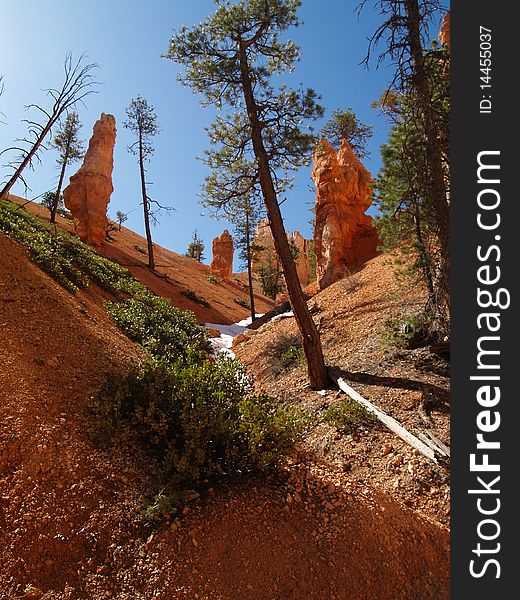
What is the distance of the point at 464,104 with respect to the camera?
3.98m

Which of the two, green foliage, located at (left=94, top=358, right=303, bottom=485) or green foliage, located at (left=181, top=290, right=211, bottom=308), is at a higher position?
green foliage, located at (left=181, top=290, right=211, bottom=308)

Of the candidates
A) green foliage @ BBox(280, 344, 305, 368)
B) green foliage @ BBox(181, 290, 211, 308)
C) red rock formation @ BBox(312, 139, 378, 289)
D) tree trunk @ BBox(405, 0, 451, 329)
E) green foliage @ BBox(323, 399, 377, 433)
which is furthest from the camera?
green foliage @ BBox(181, 290, 211, 308)

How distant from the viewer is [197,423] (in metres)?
4.42

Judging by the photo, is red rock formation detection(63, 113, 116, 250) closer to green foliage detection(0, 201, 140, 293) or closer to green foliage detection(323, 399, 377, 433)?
green foliage detection(0, 201, 140, 293)

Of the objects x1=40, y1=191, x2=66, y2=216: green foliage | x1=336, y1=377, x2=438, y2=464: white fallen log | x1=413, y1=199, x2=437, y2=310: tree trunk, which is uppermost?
x1=40, y1=191, x2=66, y2=216: green foliage

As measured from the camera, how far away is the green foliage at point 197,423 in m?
4.30

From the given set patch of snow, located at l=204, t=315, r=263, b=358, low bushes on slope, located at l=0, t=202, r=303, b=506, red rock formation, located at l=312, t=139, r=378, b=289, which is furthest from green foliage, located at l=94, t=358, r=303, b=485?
red rock formation, located at l=312, t=139, r=378, b=289

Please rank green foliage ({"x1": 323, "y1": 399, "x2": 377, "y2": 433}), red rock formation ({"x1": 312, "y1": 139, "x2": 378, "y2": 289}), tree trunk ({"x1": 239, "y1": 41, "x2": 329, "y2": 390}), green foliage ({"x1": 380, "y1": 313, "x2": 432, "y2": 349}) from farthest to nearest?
red rock formation ({"x1": 312, "y1": 139, "x2": 378, "y2": 289})
tree trunk ({"x1": 239, "y1": 41, "x2": 329, "y2": 390})
green foliage ({"x1": 380, "y1": 313, "x2": 432, "y2": 349})
green foliage ({"x1": 323, "y1": 399, "x2": 377, "y2": 433})

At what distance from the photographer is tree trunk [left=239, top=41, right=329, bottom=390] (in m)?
8.70

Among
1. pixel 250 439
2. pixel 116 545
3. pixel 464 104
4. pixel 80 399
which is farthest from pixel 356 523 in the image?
pixel 464 104

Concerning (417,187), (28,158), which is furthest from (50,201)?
(417,187)

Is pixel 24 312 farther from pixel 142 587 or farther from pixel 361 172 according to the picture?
pixel 361 172

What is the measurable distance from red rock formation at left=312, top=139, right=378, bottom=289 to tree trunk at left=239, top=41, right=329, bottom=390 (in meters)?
12.2

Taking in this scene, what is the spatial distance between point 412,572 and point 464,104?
16.7 feet
